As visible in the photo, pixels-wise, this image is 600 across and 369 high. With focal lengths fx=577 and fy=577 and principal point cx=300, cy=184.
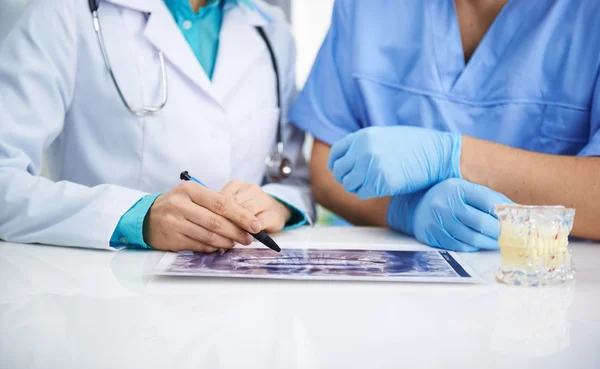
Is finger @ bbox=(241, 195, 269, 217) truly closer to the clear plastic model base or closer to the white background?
the clear plastic model base

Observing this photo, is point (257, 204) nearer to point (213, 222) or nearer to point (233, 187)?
point (233, 187)

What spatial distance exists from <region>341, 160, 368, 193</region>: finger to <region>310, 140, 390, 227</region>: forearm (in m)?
0.19

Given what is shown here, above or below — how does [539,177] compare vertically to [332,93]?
below

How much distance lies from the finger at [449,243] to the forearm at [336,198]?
0.28 meters

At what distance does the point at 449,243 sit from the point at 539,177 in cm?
23

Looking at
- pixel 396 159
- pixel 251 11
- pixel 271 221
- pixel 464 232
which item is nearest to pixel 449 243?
pixel 464 232

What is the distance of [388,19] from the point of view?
1400mm

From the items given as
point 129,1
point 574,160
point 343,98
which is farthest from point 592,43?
point 129,1

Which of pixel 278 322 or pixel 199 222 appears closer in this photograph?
pixel 278 322

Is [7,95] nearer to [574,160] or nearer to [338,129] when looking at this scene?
[338,129]

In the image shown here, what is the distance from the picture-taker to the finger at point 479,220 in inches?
39.8

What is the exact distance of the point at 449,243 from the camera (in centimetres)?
105

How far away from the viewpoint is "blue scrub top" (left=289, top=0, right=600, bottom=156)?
4.03 ft

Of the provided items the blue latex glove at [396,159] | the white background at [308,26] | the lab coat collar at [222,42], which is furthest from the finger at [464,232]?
the white background at [308,26]
